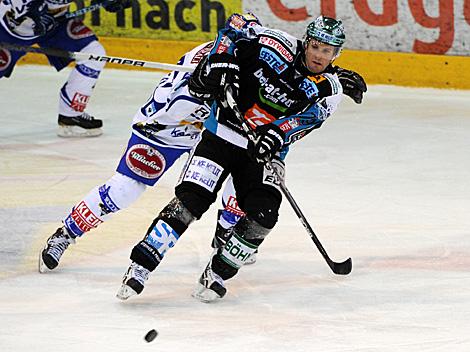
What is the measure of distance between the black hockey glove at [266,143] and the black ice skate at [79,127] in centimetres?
288

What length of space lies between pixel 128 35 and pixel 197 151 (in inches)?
170

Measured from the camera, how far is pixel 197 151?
371cm

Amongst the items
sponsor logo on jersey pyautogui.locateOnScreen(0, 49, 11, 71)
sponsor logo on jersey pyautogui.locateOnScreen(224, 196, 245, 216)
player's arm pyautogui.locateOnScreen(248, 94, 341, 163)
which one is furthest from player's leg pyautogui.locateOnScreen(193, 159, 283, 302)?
sponsor logo on jersey pyautogui.locateOnScreen(0, 49, 11, 71)

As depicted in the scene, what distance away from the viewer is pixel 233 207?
4.04m

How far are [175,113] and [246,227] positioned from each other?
0.54 meters

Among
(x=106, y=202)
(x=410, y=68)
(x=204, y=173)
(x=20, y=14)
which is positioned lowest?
(x=410, y=68)

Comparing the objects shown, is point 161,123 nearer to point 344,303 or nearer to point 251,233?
point 251,233

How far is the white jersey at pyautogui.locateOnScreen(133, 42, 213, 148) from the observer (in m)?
3.90

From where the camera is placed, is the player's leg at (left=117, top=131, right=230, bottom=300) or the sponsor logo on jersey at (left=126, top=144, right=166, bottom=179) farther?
the sponsor logo on jersey at (left=126, top=144, right=166, bottom=179)

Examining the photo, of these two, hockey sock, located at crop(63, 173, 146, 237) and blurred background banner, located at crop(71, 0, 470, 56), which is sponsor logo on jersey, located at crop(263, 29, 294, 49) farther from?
blurred background banner, located at crop(71, 0, 470, 56)

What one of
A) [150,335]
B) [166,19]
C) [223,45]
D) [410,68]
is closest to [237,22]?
[223,45]

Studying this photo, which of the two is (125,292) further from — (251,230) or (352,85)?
(352,85)

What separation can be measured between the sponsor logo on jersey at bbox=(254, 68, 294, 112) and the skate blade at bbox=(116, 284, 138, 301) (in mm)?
764

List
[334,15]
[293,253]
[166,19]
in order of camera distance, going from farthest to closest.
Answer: [166,19]
[334,15]
[293,253]
